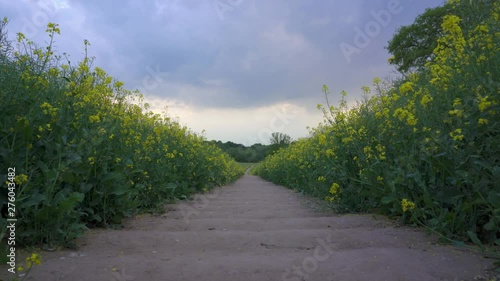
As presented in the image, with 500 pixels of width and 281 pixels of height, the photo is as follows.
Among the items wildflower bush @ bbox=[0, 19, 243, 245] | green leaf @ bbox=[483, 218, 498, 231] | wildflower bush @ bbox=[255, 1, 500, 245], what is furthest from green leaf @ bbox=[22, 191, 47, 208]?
green leaf @ bbox=[483, 218, 498, 231]

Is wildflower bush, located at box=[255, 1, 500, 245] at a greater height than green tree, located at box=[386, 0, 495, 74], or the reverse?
green tree, located at box=[386, 0, 495, 74]

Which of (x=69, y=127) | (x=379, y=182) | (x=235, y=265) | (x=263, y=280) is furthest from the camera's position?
(x=379, y=182)

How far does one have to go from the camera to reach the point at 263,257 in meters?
3.36

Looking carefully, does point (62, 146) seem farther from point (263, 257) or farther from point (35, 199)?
point (263, 257)

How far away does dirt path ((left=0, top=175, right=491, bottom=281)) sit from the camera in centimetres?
287

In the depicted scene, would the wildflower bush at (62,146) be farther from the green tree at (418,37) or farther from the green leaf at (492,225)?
the green tree at (418,37)

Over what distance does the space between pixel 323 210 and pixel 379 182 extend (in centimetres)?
166

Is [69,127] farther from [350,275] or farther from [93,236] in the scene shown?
[350,275]

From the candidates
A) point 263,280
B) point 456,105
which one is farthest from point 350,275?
point 456,105

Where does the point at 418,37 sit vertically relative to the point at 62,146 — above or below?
above

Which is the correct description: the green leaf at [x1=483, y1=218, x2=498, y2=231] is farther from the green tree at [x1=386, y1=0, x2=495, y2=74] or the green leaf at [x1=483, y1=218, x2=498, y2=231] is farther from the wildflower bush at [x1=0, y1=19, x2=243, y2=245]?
the green tree at [x1=386, y1=0, x2=495, y2=74]

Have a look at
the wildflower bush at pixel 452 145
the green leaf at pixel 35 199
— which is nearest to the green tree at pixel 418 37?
the wildflower bush at pixel 452 145

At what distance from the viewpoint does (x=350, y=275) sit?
2.87m

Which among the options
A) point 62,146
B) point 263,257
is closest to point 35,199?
point 62,146
